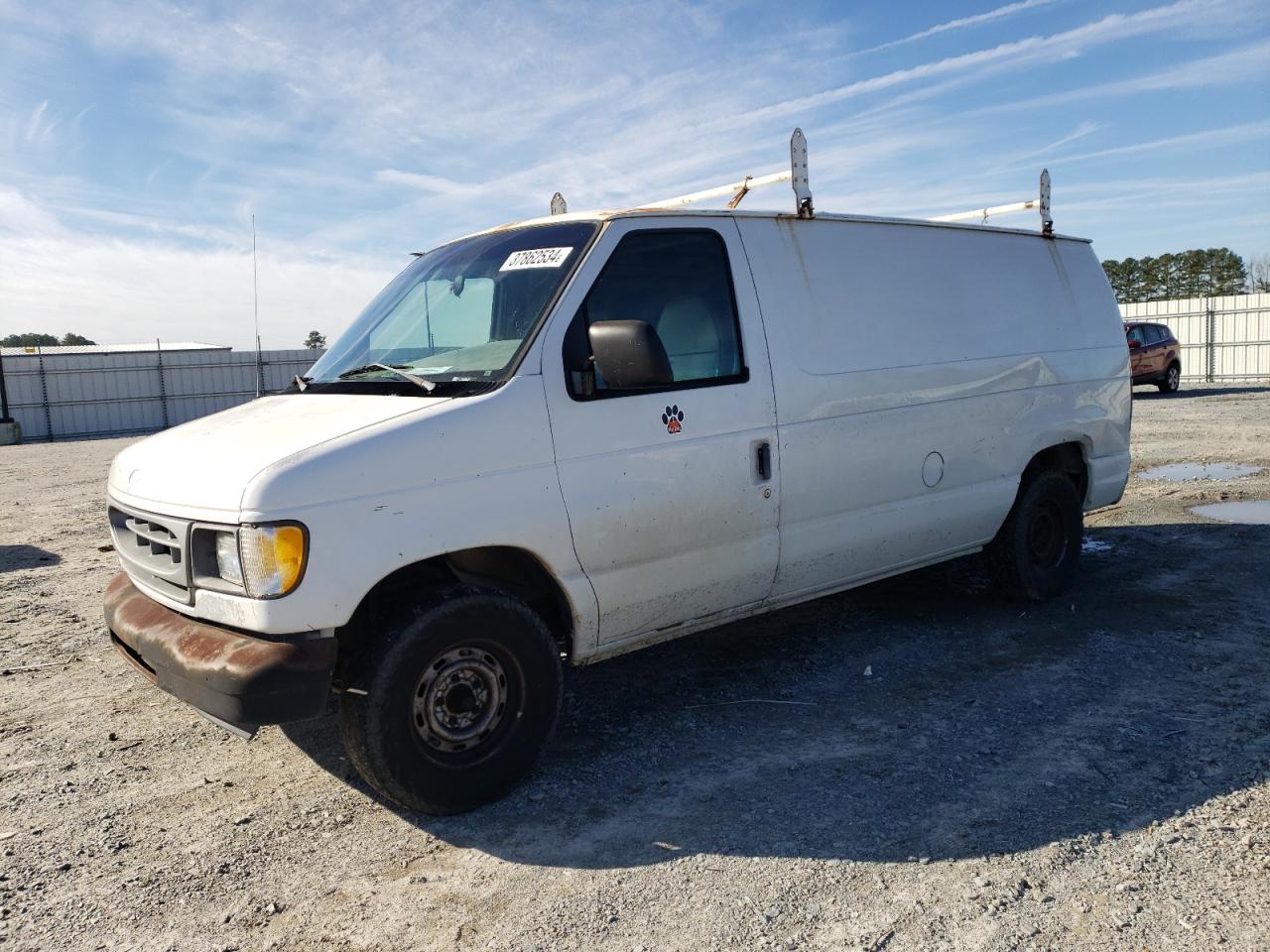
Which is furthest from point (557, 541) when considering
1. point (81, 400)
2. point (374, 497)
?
point (81, 400)

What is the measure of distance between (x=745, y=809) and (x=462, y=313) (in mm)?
2302

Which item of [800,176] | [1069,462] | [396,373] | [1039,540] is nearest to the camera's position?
[396,373]

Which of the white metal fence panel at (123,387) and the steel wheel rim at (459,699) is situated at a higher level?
the white metal fence panel at (123,387)

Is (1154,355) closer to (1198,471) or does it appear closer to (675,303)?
(1198,471)

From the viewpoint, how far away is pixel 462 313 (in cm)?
412

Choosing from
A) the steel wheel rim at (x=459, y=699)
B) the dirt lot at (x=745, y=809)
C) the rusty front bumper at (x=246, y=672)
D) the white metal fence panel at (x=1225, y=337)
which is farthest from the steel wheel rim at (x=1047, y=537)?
the white metal fence panel at (x=1225, y=337)

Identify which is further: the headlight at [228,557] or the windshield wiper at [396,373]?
the windshield wiper at [396,373]

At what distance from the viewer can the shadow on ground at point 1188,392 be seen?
2367 centimetres

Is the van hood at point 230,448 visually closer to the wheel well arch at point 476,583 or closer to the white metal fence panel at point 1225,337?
the wheel well arch at point 476,583

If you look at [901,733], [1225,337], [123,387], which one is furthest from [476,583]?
[1225,337]

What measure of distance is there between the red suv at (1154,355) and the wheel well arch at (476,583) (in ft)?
74.6

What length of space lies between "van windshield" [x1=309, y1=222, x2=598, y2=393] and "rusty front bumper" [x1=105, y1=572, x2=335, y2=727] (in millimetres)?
1139

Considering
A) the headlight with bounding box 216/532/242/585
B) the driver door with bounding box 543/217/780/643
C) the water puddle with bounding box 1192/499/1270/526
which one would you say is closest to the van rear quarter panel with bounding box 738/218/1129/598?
the driver door with bounding box 543/217/780/643

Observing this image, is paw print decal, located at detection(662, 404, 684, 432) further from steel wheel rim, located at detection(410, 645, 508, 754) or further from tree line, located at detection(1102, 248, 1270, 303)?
tree line, located at detection(1102, 248, 1270, 303)
